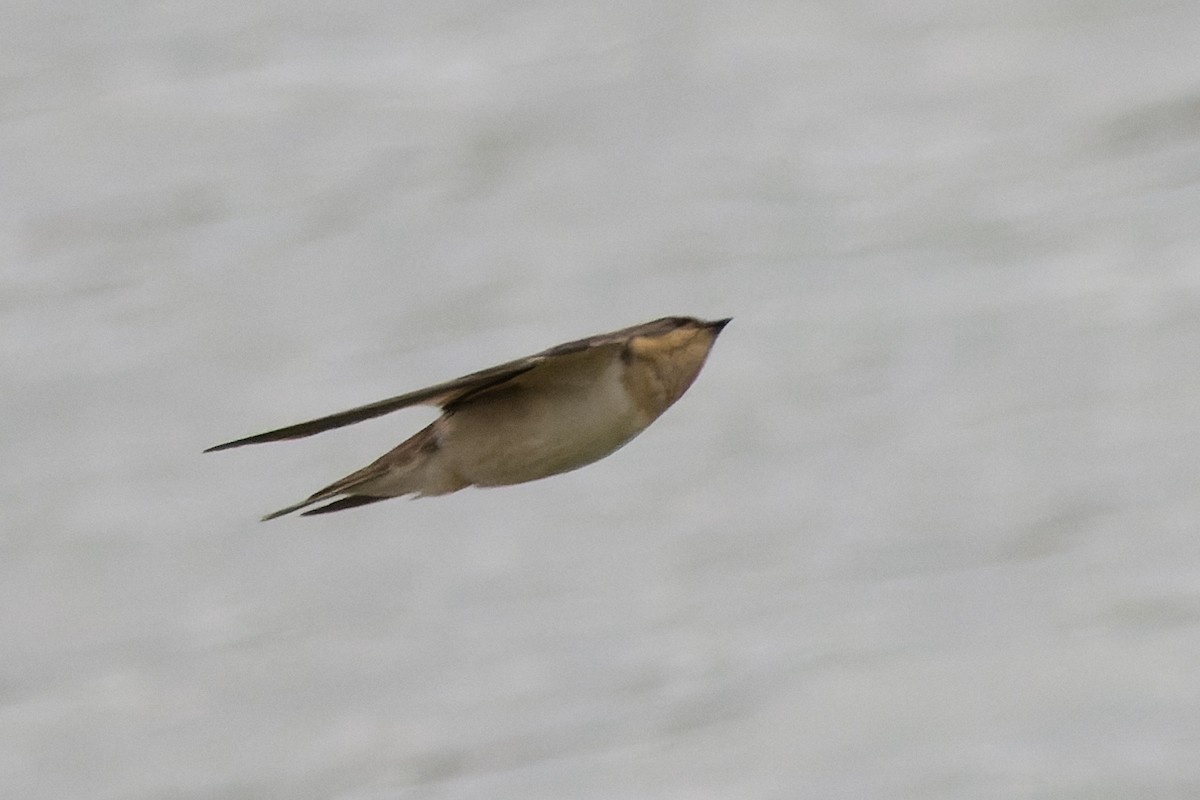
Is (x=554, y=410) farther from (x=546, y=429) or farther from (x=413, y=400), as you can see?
(x=413, y=400)

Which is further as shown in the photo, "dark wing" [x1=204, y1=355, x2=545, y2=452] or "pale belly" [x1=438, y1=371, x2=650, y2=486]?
"pale belly" [x1=438, y1=371, x2=650, y2=486]

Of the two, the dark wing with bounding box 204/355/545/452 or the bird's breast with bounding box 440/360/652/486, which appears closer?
the dark wing with bounding box 204/355/545/452

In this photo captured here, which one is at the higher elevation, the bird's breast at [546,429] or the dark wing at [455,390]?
the dark wing at [455,390]

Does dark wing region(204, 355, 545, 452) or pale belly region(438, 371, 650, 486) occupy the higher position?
dark wing region(204, 355, 545, 452)

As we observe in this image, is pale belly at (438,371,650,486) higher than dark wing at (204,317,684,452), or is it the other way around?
dark wing at (204,317,684,452)

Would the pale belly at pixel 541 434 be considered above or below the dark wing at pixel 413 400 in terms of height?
below

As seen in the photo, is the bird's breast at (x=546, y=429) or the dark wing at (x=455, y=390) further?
the bird's breast at (x=546, y=429)

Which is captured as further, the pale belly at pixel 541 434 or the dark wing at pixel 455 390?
the pale belly at pixel 541 434
